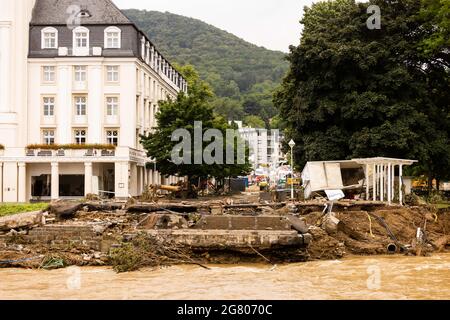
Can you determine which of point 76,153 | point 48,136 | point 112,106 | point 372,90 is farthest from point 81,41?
point 372,90

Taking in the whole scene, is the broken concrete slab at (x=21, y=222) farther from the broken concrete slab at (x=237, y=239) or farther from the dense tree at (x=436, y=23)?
the dense tree at (x=436, y=23)

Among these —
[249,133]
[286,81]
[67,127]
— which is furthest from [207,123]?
[249,133]

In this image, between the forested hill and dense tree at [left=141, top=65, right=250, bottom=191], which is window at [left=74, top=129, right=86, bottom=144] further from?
the forested hill

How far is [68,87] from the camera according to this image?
50.5 meters

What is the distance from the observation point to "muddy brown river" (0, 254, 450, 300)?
15.8 m

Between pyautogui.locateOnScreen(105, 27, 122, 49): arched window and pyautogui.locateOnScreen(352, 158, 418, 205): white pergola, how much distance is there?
24.3 m

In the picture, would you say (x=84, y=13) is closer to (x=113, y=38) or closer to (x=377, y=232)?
(x=113, y=38)

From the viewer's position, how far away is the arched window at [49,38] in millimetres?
50500

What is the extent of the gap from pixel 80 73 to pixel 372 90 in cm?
2465

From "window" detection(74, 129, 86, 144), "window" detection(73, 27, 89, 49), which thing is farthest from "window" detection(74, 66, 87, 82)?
"window" detection(74, 129, 86, 144)

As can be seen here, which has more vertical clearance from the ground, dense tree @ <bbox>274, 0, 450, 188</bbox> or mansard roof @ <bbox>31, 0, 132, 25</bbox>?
mansard roof @ <bbox>31, 0, 132, 25</bbox>

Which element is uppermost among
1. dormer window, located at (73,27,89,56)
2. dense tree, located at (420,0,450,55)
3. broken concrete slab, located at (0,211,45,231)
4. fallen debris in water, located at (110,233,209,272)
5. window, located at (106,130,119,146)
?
dormer window, located at (73,27,89,56)

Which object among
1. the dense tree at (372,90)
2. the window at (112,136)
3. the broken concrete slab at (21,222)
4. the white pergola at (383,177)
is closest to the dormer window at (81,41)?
the window at (112,136)
